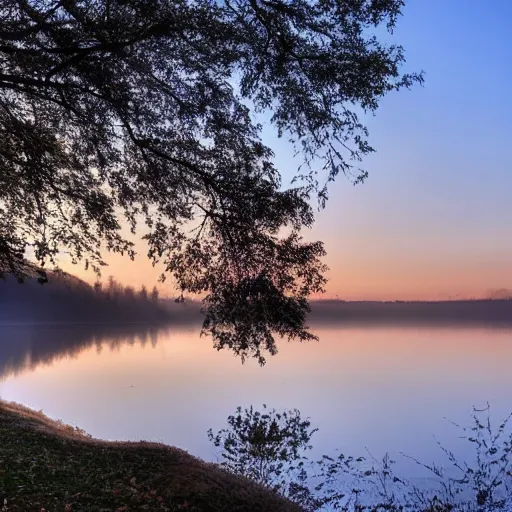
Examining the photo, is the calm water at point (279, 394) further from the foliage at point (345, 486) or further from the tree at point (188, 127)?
the tree at point (188, 127)

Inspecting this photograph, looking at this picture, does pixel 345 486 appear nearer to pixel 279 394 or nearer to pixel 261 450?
pixel 261 450

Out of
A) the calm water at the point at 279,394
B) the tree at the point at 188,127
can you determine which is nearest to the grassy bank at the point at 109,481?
the tree at the point at 188,127

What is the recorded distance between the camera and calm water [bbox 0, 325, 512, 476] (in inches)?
1062

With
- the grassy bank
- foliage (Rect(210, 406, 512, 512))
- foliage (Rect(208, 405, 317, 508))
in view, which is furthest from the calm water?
the grassy bank

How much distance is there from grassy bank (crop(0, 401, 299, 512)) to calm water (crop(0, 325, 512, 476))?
12.0 m

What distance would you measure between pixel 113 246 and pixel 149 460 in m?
4.85

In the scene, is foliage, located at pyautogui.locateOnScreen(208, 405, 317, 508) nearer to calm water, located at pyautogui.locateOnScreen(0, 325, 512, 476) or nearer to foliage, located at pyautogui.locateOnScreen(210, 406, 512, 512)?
foliage, located at pyautogui.locateOnScreen(210, 406, 512, 512)

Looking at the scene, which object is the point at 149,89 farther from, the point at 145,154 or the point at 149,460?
the point at 149,460

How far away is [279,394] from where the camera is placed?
4028 centimetres

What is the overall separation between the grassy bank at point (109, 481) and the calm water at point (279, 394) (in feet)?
39.3

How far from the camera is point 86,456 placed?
9.69 metres

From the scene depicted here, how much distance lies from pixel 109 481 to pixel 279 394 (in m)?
33.2

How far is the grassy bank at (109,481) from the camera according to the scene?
7242 mm

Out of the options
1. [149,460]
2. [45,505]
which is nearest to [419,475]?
[149,460]
